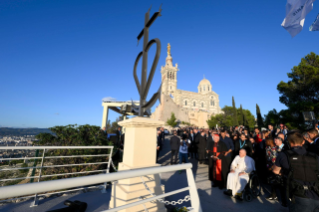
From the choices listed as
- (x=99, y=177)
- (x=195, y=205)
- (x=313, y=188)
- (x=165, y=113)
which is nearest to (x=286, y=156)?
(x=313, y=188)

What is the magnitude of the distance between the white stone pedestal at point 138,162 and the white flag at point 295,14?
3.93 m

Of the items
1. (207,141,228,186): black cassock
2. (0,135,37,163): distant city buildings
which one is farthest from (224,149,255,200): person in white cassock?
(0,135,37,163): distant city buildings

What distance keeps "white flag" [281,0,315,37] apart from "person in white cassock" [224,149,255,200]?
338 cm

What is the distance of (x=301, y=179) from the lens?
2.26 m

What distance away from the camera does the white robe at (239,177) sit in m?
4.12

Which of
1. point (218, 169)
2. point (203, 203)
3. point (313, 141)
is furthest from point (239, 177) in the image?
point (313, 141)

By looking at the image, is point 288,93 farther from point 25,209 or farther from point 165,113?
point 165,113

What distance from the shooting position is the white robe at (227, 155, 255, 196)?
→ 412cm

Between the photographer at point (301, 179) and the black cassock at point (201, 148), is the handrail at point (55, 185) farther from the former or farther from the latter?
the black cassock at point (201, 148)

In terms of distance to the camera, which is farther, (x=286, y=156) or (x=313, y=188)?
(x=286, y=156)

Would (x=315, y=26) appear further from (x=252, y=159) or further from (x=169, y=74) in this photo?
(x=169, y=74)

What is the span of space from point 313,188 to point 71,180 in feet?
10.1

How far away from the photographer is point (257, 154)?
6.02 meters

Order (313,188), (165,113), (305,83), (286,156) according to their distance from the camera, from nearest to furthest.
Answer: (313,188)
(286,156)
(305,83)
(165,113)
